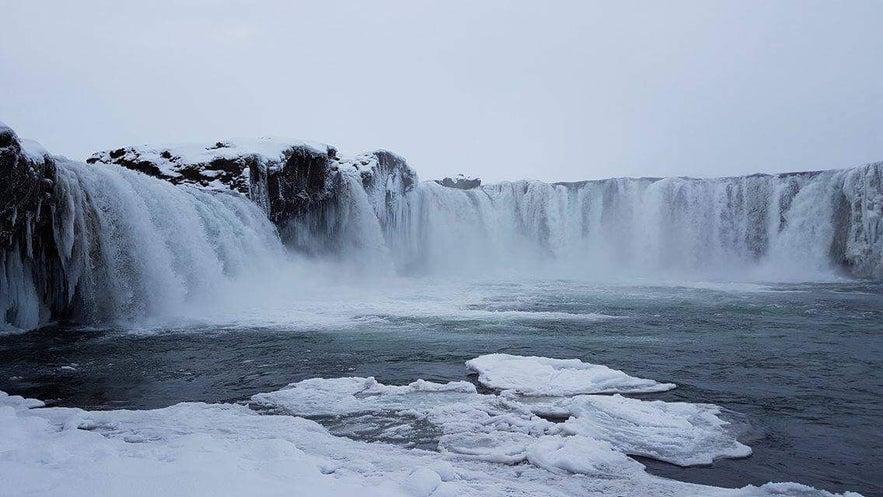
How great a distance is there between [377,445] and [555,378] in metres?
2.58

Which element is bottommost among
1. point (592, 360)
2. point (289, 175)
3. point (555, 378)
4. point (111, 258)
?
point (592, 360)

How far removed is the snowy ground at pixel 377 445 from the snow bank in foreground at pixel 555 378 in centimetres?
5

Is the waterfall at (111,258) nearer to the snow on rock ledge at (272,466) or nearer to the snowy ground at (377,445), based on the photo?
the snowy ground at (377,445)

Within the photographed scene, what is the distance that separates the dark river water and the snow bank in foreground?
1.16 feet

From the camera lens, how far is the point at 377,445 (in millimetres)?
4215

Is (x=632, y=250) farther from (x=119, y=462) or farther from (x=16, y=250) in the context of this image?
(x=119, y=462)

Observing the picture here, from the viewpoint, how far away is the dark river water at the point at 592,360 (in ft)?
14.5

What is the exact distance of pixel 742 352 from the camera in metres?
8.07

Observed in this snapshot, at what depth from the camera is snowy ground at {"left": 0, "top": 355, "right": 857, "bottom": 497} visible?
3252 millimetres

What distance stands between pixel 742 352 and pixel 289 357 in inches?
244

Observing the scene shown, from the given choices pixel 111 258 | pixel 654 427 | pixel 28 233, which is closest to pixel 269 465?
pixel 654 427

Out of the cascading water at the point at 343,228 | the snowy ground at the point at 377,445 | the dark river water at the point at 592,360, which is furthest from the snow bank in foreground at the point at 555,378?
the cascading water at the point at 343,228

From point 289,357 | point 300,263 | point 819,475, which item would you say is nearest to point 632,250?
point 300,263

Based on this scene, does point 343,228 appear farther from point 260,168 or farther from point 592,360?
point 592,360
